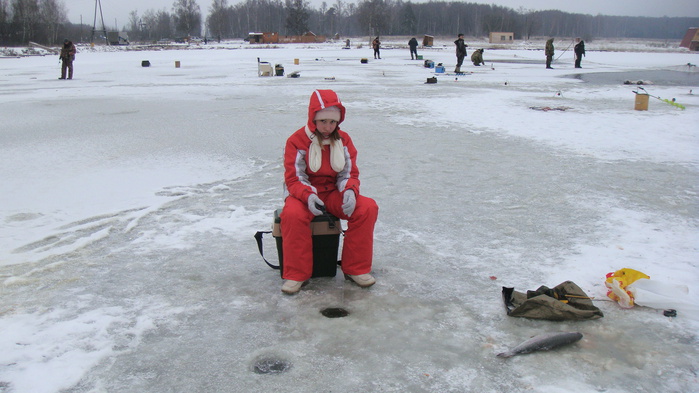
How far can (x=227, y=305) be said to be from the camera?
A: 362cm

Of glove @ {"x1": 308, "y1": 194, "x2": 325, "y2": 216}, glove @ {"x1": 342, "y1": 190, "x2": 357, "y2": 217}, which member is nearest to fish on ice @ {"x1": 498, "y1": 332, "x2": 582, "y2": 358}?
glove @ {"x1": 342, "y1": 190, "x2": 357, "y2": 217}

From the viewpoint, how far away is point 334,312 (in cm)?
354

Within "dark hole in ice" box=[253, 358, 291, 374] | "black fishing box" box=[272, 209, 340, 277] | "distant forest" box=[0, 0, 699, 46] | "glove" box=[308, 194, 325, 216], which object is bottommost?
"dark hole in ice" box=[253, 358, 291, 374]

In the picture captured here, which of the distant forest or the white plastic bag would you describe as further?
the distant forest

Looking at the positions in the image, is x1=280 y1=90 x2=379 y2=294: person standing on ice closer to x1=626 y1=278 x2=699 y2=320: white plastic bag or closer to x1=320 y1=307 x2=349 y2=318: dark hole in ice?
x1=320 y1=307 x2=349 y2=318: dark hole in ice

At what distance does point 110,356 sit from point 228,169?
4691 mm

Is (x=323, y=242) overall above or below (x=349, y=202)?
below

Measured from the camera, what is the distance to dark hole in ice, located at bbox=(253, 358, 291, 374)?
2850mm

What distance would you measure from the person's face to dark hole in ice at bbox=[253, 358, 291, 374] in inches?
65.6

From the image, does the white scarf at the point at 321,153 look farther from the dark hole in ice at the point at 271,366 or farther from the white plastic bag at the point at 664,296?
the white plastic bag at the point at 664,296

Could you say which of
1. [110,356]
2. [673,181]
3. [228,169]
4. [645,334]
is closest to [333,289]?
[110,356]

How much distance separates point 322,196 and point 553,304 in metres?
1.74

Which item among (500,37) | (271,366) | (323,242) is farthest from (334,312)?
(500,37)

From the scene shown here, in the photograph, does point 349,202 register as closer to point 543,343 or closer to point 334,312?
→ point 334,312
